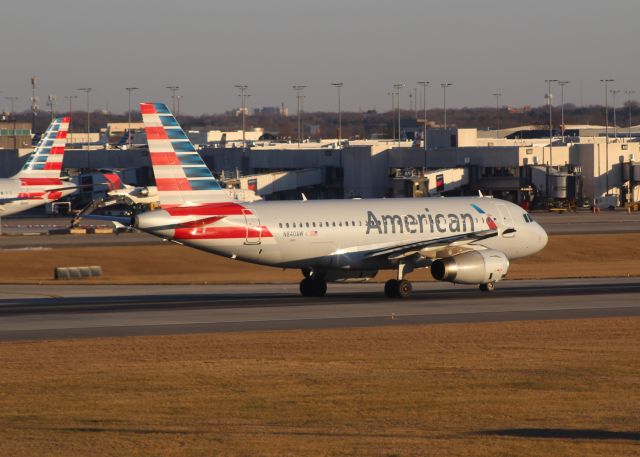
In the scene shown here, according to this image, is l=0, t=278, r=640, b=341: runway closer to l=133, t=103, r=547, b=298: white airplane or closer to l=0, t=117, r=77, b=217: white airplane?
l=133, t=103, r=547, b=298: white airplane

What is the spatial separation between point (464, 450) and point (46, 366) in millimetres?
14902

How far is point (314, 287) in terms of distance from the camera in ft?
176

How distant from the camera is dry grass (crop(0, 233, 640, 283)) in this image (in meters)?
69.8

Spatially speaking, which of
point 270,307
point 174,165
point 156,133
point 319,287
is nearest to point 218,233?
point 174,165

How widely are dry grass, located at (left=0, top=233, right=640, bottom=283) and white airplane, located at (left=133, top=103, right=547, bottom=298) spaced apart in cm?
1285

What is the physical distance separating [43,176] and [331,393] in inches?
3525

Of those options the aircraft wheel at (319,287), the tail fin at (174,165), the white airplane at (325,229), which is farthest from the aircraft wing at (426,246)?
the tail fin at (174,165)

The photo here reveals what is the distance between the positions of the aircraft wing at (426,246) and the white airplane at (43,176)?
217 feet

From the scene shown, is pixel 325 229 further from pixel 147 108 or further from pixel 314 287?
pixel 147 108

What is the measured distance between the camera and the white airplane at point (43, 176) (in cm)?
11275

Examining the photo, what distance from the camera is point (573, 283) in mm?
61438

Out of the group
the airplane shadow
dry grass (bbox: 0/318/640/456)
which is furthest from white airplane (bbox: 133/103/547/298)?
the airplane shadow

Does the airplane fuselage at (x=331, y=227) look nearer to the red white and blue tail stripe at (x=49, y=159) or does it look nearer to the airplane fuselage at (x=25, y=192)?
the red white and blue tail stripe at (x=49, y=159)

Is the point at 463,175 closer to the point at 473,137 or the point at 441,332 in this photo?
the point at 473,137
